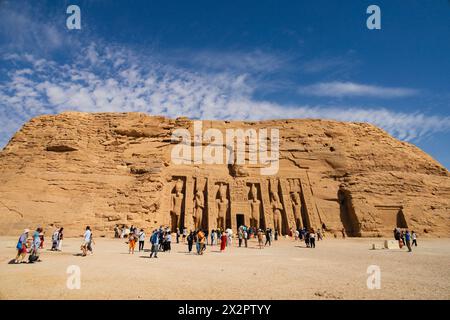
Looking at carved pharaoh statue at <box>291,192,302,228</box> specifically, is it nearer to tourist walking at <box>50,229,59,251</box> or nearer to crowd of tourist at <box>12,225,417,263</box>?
crowd of tourist at <box>12,225,417,263</box>

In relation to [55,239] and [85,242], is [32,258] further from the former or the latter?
[55,239]

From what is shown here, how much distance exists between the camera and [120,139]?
2861 cm

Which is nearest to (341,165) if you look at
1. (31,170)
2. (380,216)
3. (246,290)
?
(380,216)

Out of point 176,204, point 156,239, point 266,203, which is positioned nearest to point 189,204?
point 176,204

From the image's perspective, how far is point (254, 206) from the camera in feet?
87.0

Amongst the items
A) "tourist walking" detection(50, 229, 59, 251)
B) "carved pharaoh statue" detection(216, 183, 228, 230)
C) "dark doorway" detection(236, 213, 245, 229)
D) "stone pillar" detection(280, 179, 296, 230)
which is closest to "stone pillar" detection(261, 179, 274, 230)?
"stone pillar" detection(280, 179, 296, 230)

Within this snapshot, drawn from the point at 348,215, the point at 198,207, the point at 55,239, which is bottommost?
the point at 55,239

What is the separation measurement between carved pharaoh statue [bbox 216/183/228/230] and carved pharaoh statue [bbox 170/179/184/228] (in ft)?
10.5

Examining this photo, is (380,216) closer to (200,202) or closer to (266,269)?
(200,202)

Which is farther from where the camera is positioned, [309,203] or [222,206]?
[309,203]

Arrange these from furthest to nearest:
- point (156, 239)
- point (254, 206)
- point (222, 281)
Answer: point (254, 206) → point (156, 239) → point (222, 281)

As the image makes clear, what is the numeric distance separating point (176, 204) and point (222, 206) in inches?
153

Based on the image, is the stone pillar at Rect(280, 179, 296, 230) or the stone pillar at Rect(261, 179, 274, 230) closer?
the stone pillar at Rect(261, 179, 274, 230)

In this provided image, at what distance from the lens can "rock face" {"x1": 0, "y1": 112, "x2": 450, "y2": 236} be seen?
2275 centimetres
